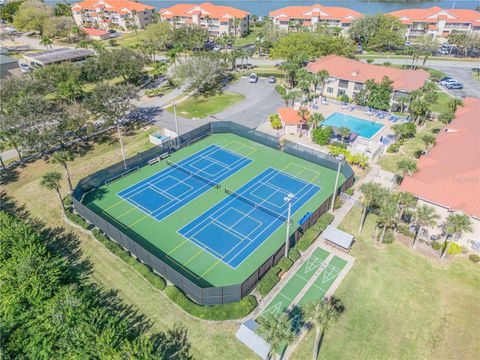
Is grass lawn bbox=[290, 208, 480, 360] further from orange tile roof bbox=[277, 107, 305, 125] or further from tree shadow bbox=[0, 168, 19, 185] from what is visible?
tree shadow bbox=[0, 168, 19, 185]

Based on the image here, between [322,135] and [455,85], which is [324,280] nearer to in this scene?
[322,135]

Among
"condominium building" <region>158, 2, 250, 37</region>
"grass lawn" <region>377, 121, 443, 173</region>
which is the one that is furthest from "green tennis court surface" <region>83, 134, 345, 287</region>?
"condominium building" <region>158, 2, 250, 37</region>

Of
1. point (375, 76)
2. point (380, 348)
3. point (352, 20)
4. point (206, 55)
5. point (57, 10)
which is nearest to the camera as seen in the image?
point (380, 348)

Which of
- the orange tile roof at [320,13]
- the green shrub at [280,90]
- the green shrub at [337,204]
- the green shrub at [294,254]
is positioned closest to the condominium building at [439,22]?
the orange tile roof at [320,13]

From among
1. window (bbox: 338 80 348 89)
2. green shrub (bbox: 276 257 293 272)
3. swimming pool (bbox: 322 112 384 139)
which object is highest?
window (bbox: 338 80 348 89)

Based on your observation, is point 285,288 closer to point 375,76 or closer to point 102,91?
point 102,91

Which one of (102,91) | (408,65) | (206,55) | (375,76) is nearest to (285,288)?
(102,91)
